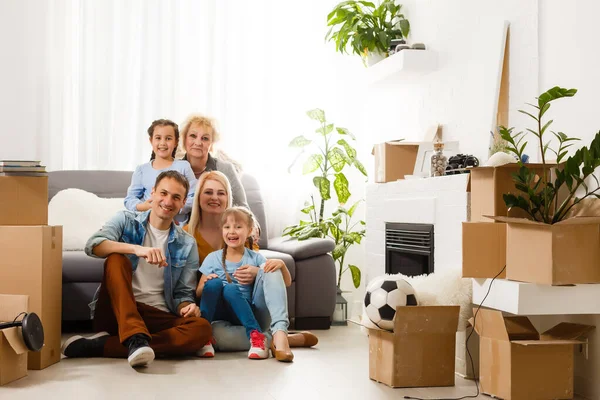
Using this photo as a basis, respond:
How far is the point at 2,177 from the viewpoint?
3209 millimetres

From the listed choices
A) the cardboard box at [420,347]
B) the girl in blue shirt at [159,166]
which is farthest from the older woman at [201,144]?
the cardboard box at [420,347]

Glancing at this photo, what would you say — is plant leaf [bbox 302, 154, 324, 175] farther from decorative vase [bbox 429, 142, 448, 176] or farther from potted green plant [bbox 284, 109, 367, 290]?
decorative vase [bbox 429, 142, 448, 176]

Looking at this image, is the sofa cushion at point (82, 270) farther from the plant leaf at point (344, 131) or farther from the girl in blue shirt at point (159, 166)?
the plant leaf at point (344, 131)

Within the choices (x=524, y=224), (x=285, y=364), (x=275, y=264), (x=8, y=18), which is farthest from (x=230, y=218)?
(x=8, y=18)

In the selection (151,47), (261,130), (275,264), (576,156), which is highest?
(151,47)

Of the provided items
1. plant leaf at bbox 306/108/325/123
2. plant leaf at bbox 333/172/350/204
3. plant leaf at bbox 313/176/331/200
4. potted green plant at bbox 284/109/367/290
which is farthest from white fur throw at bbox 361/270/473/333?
plant leaf at bbox 306/108/325/123

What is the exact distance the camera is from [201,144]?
171 inches

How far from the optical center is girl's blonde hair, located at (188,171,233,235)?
13.2ft

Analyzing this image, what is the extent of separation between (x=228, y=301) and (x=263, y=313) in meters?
0.18

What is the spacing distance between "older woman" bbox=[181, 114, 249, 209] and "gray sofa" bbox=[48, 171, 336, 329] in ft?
1.51

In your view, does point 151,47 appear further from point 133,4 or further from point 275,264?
point 275,264

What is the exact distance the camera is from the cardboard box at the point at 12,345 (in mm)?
2863

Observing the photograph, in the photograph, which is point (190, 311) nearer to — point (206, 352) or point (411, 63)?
point (206, 352)

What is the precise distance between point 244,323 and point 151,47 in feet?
7.94
